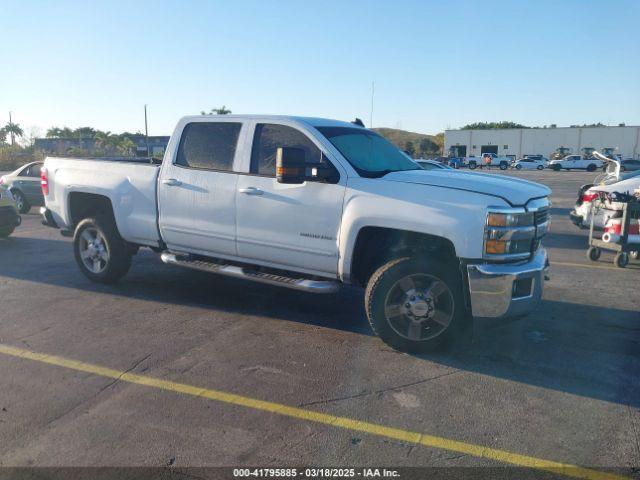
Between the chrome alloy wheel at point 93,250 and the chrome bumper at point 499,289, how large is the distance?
4.49 metres

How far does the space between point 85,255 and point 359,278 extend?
3.80m

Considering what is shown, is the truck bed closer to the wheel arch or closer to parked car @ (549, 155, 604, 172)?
the wheel arch

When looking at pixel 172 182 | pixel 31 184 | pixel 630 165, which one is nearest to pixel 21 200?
pixel 31 184

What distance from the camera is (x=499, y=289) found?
430 centimetres

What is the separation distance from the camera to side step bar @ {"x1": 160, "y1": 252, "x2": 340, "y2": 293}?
4.97m

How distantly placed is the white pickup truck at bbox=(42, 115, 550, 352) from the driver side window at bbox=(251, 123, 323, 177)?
11 mm

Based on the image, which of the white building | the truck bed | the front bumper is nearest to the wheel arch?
the truck bed

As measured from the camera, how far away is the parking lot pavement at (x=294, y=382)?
10.6 feet

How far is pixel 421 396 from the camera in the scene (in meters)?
3.92

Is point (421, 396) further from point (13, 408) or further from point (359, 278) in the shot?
point (13, 408)

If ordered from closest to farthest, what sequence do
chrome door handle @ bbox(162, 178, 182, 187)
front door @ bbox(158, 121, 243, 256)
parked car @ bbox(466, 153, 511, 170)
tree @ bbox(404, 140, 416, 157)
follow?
front door @ bbox(158, 121, 243, 256)
chrome door handle @ bbox(162, 178, 182, 187)
tree @ bbox(404, 140, 416, 157)
parked car @ bbox(466, 153, 511, 170)

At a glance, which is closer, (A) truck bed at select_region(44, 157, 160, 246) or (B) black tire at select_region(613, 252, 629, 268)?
(A) truck bed at select_region(44, 157, 160, 246)

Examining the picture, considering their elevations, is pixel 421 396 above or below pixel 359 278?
below

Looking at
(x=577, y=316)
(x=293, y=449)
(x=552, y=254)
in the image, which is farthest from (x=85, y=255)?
(x=552, y=254)
